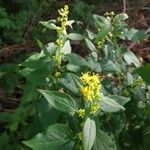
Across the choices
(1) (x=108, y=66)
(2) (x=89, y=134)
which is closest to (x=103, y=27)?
(1) (x=108, y=66)

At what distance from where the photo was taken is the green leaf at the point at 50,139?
5.24 feet

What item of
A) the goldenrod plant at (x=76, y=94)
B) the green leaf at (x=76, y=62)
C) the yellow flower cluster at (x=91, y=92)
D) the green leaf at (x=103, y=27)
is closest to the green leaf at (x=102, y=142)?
the goldenrod plant at (x=76, y=94)

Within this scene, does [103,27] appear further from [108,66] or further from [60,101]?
[60,101]

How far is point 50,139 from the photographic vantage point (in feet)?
5.29

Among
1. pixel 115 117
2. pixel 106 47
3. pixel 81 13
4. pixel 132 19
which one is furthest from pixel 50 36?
pixel 115 117

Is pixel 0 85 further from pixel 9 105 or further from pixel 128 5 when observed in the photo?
pixel 128 5

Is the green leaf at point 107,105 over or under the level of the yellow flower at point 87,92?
under

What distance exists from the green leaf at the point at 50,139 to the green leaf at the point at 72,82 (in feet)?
0.51

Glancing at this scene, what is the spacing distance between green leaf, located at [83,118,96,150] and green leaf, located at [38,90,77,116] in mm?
81

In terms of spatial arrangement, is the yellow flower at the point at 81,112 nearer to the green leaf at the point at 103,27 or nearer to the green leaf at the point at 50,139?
the green leaf at the point at 50,139

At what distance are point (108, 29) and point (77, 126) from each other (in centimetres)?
45

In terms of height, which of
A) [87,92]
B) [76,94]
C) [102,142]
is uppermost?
[87,92]

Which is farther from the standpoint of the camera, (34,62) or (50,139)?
(34,62)

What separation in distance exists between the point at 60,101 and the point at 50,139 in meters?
0.14
